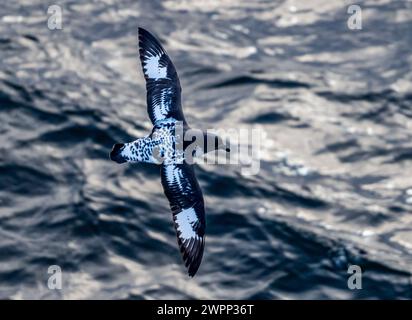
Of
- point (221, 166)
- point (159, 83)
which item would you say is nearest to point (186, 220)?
point (159, 83)

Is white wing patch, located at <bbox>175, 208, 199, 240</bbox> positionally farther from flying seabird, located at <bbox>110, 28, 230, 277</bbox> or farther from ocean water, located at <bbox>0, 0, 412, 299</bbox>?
ocean water, located at <bbox>0, 0, 412, 299</bbox>

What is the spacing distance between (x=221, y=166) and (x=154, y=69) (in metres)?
4.63

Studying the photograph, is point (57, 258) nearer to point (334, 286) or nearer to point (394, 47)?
point (334, 286)

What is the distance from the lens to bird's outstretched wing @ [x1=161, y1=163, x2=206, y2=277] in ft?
42.2

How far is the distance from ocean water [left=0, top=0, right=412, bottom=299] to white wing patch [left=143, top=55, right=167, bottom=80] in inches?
140

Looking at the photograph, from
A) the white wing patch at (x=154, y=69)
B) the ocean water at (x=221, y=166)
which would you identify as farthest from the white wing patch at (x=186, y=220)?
the ocean water at (x=221, y=166)

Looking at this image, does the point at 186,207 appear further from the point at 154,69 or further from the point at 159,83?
the point at 154,69

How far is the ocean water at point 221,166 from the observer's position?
1611cm

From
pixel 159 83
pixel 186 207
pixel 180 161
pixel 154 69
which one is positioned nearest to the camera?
pixel 180 161

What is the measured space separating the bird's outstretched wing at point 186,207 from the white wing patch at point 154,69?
5.50 feet

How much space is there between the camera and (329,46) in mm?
21781

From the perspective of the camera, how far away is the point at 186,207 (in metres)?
13.0

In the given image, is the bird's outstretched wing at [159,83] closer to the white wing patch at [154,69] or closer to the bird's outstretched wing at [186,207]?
the white wing patch at [154,69]

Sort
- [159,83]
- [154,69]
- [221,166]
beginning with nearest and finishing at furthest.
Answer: [159,83], [154,69], [221,166]
